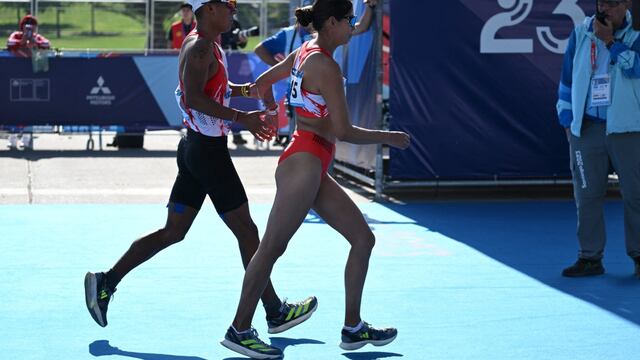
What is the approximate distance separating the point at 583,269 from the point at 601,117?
3.76 ft

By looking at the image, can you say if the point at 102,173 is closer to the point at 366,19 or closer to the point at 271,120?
the point at 366,19

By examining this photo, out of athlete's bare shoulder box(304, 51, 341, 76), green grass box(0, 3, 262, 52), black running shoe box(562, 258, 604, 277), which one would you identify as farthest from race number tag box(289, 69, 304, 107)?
green grass box(0, 3, 262, 52)

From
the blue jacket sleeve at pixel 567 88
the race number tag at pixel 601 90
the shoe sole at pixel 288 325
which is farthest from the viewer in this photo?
the blue jacket sleeve at pixel 567 88

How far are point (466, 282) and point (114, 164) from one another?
9.29 metres

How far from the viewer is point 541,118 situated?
A: 12.9 meters

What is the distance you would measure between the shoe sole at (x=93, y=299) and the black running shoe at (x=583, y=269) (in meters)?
3.61

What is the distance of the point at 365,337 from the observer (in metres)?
6.30

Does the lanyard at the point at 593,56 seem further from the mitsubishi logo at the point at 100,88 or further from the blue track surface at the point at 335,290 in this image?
the mitsubishi logo at the point at 100,88

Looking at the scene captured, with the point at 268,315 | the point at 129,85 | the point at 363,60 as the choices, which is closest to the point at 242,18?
the point at 129,85

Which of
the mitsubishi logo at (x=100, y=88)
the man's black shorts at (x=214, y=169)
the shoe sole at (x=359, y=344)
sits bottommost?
the mitsubishi logo at (x=100, y=88)

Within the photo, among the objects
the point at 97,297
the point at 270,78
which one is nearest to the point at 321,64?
the point at 270,78

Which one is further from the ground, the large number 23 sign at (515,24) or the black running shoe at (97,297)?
the large number 23 sign at (515,24)

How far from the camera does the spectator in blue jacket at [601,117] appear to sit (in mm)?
8195

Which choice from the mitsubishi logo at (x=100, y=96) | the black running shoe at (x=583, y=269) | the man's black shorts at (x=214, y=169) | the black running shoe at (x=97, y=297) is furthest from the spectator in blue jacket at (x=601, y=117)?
the mitsubishi logo at (x=100, y=96)
